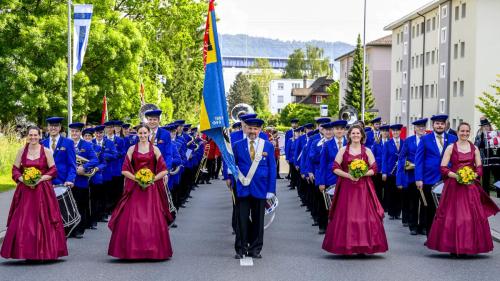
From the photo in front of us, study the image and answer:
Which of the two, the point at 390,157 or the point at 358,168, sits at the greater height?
the point at 358,168

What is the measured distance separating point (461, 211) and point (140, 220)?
409 cm

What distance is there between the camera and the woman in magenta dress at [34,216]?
12.0 m

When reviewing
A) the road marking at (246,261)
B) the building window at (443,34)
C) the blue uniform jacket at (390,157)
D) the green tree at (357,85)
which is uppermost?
the building window at (443,34)

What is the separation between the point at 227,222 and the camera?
1838 cm

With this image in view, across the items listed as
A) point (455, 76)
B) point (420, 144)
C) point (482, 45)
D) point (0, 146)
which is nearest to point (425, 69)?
point (455, 76)

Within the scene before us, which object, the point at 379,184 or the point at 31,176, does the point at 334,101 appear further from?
the point at 31,176

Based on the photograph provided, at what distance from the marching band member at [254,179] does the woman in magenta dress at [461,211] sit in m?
2.23

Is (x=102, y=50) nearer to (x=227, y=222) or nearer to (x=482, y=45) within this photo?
(x=227, y=222)

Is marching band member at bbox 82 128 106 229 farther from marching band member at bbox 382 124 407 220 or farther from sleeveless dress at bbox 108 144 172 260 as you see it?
marching band member at bbox 382 124 407 220

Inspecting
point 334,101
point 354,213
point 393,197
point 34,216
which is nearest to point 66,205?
point 34,216

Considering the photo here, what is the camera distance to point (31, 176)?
475 inches

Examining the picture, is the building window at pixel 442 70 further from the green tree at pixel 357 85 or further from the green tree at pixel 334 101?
the green tree at pixel 334 101

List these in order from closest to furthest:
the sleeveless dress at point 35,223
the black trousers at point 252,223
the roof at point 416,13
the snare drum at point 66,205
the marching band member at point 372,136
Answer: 1. the sleeveless dress at point 35,223
2. the black trousers at point 252,223
3. the snare drum at point 66,205
4. the marching band member at point 372,136
5. the roof at point 416,13

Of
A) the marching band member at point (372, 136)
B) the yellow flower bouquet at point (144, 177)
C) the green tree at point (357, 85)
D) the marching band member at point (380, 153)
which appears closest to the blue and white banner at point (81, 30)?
the marching band member at point (372, 136)
